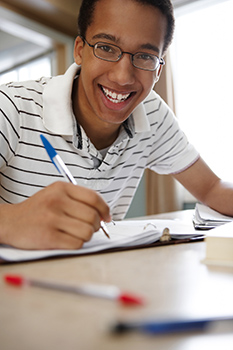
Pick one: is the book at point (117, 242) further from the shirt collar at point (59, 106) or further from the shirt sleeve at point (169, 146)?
the shirt sleeve at point (169, 146)

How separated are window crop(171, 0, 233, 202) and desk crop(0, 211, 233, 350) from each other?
2935 mm

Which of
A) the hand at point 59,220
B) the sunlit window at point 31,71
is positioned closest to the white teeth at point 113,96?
the hand at point 59,220

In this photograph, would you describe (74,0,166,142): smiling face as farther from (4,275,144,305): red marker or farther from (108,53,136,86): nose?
(4,275,144,305): red marker

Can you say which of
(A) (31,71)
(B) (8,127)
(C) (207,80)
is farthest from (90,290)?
(A) (31,71)

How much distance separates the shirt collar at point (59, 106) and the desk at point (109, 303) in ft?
2.08

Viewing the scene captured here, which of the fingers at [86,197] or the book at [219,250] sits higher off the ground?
the fingers at [86,197]

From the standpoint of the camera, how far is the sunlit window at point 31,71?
449 centimetres

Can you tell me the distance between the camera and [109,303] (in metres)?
0.40

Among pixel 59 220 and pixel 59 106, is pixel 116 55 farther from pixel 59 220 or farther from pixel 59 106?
pixel 59 220

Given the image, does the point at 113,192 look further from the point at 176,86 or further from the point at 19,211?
the point at 176,86

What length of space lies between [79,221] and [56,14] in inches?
142

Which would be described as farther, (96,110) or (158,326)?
(96,110)

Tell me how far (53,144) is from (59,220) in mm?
590

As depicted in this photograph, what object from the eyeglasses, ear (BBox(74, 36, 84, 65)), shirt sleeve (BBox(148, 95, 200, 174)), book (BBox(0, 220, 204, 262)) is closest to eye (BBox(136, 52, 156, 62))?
the eyeglasses
